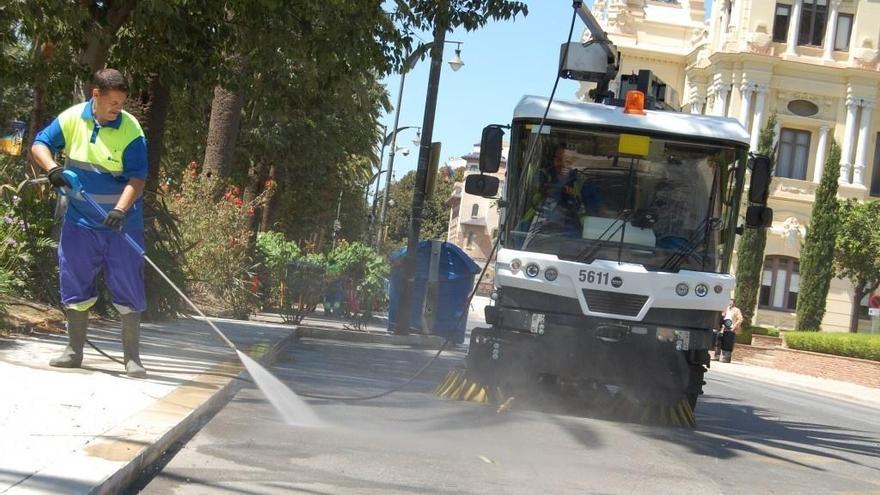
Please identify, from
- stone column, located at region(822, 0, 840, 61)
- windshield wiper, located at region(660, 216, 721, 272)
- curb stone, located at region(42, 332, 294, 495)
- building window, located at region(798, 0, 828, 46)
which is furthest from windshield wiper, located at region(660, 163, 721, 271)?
building window, located at region(798, 0, 828, 46)

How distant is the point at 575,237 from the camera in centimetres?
1061

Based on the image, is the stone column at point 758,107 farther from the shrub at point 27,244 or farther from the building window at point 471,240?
the building window at point 471,240

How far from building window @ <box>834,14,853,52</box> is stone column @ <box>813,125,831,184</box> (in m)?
3.51

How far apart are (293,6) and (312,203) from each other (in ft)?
85.6

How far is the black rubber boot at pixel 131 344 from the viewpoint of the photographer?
8102mm

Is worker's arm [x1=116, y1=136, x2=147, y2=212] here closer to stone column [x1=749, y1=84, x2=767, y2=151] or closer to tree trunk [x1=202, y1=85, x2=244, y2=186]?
tree trunk [x1=202, y1=85, x2=244, y2=186]

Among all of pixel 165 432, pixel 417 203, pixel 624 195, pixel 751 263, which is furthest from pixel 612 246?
pixel 751 263

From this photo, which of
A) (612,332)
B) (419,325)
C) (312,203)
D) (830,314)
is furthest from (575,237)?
(830,314)

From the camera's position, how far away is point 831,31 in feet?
166

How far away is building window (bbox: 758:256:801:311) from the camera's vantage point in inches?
2013

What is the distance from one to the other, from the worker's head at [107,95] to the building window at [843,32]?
4757cm

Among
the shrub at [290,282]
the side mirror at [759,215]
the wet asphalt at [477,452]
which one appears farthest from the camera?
the shrub at [290,282]

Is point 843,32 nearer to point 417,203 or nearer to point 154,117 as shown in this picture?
point 417,203

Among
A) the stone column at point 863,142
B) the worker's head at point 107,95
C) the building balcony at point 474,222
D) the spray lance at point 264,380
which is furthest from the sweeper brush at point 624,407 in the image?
the building balcony at point 474,222
